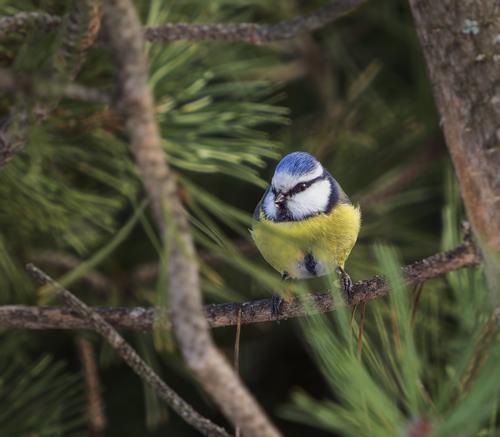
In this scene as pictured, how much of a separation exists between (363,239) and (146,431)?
0.51m

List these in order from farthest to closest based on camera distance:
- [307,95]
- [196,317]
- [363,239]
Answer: [307,95] < [363,239] < [196,317]

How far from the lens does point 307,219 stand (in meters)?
1.24

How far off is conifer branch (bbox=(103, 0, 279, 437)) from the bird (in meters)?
0.57

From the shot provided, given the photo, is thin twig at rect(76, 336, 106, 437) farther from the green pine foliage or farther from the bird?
→ the green pine foliage

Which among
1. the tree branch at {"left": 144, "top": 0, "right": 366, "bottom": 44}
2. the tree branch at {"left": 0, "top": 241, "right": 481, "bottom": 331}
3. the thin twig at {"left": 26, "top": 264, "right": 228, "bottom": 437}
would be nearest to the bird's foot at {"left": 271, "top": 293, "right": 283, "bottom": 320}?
the tree branch at {"left": 0, "top": 241, "right": 481, "bottom": 331}

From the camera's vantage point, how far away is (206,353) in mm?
502

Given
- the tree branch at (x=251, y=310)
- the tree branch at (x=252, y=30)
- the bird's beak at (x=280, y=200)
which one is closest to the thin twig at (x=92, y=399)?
the tree branch at (x=251, y=310)

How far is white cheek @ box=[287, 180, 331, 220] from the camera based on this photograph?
126 cm

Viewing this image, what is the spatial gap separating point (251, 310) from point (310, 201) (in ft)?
1.55

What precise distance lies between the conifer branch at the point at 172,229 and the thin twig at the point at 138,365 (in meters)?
0.21

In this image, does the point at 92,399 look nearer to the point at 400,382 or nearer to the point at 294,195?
the point at 294,195

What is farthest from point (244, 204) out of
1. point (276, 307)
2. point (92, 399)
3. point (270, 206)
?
point (276, 307)

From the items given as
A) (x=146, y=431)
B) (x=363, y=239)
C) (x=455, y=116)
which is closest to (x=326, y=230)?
(x=363, y=239)

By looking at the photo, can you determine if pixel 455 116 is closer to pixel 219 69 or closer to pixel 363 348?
pixel 363 348
